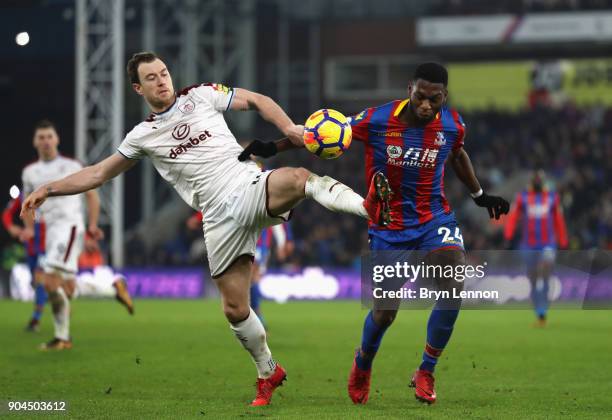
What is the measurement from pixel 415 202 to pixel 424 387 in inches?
52.0

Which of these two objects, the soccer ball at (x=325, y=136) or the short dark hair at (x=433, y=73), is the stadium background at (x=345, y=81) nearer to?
the short dark hair at (x=433, y=73)

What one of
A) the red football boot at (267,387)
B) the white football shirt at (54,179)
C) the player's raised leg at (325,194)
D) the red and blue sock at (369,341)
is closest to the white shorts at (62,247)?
the white football shirt at (54,179)

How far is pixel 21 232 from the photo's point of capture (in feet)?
46.2

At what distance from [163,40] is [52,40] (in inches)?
136

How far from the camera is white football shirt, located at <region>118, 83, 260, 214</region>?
26.0 ft

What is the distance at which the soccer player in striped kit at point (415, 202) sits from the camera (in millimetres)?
8164

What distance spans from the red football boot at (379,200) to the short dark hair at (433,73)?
1.19 m

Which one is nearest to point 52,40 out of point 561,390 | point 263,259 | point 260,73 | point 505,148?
point 260,73

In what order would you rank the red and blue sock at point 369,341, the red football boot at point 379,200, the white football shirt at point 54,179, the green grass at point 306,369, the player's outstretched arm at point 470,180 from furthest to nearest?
the white football shirt at point 54,179 → the player's outstretched arm at point 470,180 → the red and blue sock at point 369,341 → the green grass at point 306,369 → the red football boot at point 379,200

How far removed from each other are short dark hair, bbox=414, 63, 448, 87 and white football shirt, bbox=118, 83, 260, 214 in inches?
51.4

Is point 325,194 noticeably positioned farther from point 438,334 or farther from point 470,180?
point 470,180

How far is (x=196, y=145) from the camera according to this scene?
26.2ft

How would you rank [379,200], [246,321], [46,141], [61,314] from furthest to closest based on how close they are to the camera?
[46,141], [61,314], [246,321], [379,200]

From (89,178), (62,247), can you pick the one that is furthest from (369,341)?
(62,247)
